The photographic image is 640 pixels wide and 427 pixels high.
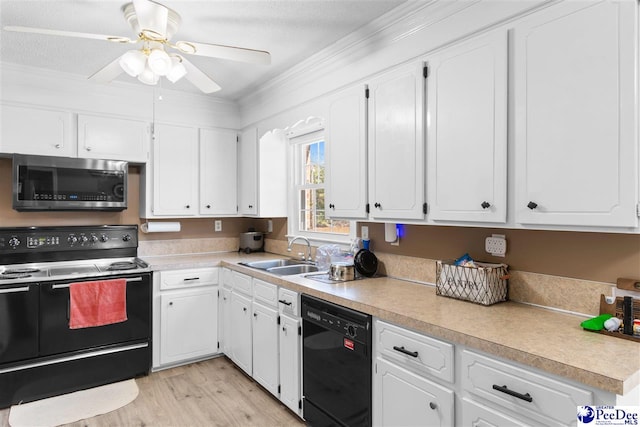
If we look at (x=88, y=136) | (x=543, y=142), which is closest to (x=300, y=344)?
(x=543, y=142)

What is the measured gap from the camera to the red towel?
2.86 metres

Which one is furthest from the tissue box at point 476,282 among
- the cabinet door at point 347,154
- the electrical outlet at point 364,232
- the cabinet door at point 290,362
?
the cabinet door at point 290,362

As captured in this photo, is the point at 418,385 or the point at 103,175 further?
A: the point at 103,175

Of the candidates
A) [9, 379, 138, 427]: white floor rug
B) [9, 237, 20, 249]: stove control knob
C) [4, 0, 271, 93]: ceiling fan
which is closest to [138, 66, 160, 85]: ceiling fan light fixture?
[4, 0, 271, 93]: ceiling fan

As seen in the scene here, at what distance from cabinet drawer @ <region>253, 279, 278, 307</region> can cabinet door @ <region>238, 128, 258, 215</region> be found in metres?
1.02

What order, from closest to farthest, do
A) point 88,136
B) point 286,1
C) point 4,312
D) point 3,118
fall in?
point 286,1
point 4,312
point 3,118
point 88,136

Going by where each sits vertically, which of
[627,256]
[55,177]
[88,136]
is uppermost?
[88,136]

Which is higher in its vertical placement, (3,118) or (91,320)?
(3,118)

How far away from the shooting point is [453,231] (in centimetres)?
225

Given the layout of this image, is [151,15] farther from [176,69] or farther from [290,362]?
[290,362]

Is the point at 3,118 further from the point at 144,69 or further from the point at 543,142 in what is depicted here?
the point at 543,142

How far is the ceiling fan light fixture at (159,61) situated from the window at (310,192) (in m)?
1.68

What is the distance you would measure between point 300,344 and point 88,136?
244 centimetres

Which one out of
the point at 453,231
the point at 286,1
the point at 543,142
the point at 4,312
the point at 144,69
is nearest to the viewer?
the point at 543,142
